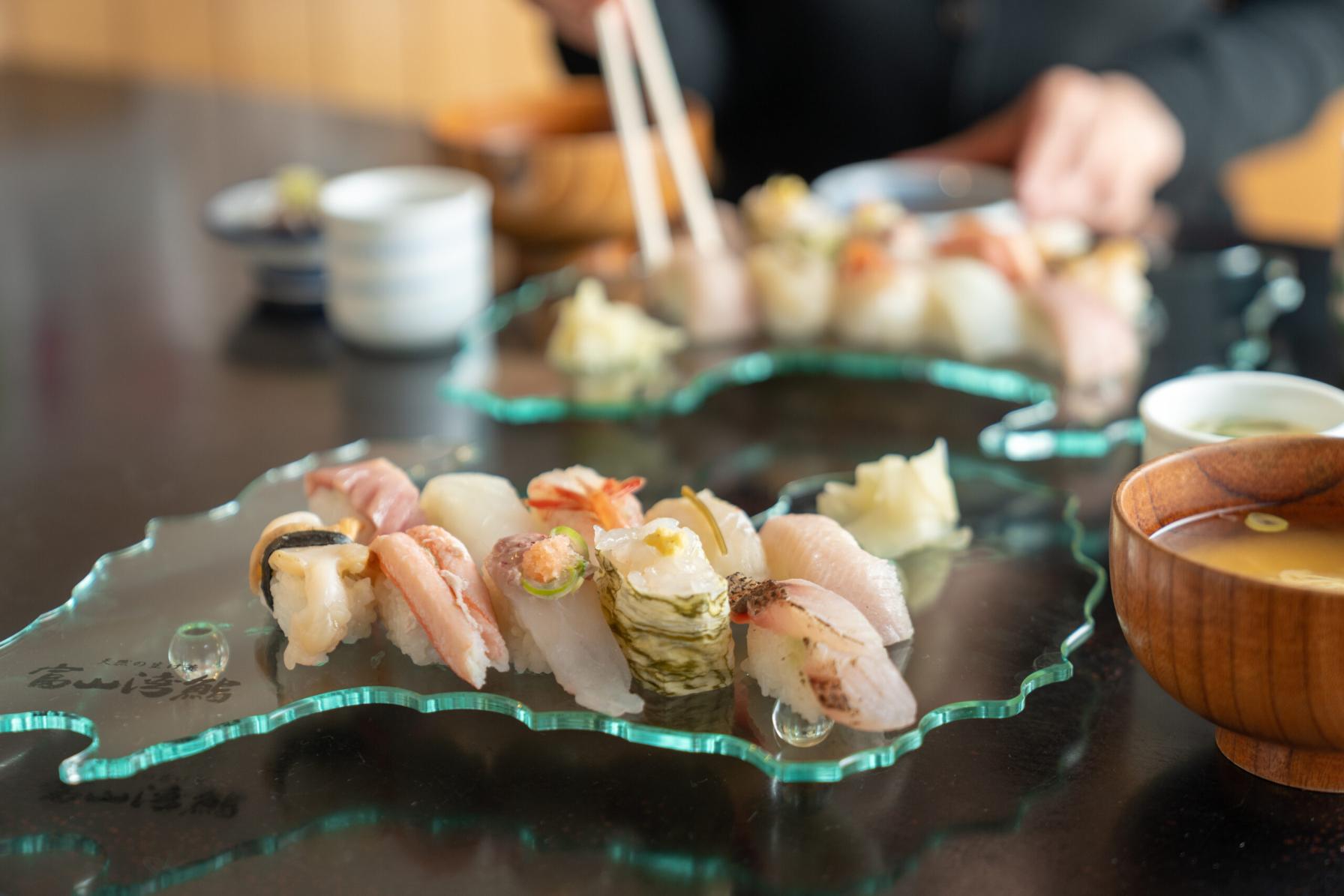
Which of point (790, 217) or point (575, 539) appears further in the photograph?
point (790, 217)

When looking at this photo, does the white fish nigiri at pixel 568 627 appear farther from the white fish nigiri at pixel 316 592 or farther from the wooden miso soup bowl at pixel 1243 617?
the wooden miso soup bowl at pixel 1243 617

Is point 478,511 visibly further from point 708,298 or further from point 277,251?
point 277,251

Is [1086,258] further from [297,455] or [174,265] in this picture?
[174,265]

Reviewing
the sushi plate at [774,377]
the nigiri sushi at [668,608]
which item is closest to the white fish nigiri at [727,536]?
the nigiri sushi at [668,608]

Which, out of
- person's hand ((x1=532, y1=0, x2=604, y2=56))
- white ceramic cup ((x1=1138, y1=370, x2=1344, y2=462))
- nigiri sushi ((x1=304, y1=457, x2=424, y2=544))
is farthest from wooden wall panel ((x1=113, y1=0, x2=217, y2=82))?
→ white ceramic cup ((x1=1138, y1=370, x2=1344, y2=462))

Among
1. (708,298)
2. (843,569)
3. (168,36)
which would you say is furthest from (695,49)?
(168,36)

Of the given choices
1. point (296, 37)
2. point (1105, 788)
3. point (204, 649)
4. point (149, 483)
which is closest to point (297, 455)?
point (149, 483)
